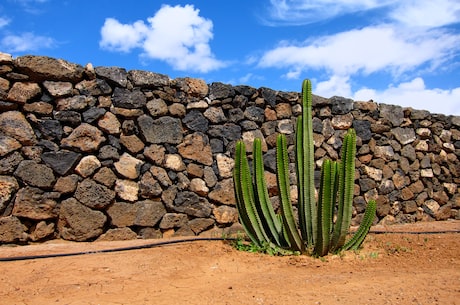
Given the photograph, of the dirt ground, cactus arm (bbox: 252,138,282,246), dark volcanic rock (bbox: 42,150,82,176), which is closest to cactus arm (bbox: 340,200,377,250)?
the dirt ground

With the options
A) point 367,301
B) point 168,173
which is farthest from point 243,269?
point 168,173

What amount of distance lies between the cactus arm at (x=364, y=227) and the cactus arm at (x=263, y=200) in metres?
0.70

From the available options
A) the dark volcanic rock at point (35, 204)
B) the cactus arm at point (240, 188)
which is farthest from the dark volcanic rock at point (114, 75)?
the cactus arm at point (240, 188)

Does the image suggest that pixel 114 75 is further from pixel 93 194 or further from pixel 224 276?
pixel 224 276

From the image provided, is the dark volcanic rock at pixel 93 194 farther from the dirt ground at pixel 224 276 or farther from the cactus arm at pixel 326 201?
the cactus arm at pixel 326 201

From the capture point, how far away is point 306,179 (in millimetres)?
4250

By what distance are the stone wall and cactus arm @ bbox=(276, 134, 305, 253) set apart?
1549 millimetres

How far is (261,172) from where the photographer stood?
14.7 feet

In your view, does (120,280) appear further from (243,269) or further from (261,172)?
(261,172)

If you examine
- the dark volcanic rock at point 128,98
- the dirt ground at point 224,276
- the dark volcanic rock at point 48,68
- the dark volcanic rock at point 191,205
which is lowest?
the dirt ground at point 224,276

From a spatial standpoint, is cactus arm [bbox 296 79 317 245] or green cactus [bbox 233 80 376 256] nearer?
green cactus [bbox 233 80 376 256]

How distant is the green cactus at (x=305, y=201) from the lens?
4.06 m

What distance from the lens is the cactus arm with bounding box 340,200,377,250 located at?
4.34m

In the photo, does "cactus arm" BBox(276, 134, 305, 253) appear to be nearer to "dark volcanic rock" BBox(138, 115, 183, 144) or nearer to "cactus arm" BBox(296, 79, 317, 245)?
"cactus arm" BBox(296, 79, 317, 245)
